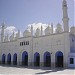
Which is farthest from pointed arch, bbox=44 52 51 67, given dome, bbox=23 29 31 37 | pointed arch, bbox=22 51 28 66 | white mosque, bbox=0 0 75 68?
dome, bbox=23 29 31 37

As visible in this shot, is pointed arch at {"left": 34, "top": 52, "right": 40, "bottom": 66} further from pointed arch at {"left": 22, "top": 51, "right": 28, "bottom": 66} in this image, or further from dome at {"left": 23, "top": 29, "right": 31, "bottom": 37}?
dome at {"left": 23, "top": 29, "right": 31, "bottom": 37}

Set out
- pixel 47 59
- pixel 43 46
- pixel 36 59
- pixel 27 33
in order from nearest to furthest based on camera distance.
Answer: pixel 43 46, pixel 47 59, pixel 36 59, pixel 27 33

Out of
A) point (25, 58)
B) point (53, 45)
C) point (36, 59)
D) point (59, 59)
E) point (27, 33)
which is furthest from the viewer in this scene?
point (25, 58)

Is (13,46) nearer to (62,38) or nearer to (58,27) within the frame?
(58,27)

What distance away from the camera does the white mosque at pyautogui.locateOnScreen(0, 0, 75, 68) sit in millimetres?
32516

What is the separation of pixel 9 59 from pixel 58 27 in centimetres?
Answer: 1902

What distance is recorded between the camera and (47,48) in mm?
35938

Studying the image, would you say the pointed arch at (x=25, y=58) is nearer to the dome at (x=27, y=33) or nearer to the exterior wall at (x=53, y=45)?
the dome at (x=27, y=33)

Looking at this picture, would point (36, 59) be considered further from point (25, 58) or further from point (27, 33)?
point (27, 33)

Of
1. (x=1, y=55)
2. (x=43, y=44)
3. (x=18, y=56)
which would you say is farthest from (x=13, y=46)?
(x=43, y=44)

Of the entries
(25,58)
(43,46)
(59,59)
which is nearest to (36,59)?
(25,58)

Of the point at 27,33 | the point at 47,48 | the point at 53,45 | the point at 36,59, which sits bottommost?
the point at 36,59

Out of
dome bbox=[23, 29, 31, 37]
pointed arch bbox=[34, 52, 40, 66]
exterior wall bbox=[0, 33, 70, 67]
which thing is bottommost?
pointed arch bbox=[34, 52, 40, 66]

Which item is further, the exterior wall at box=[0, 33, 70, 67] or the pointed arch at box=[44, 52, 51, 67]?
the pointed arch at box=[44, 52, 51, 67]
